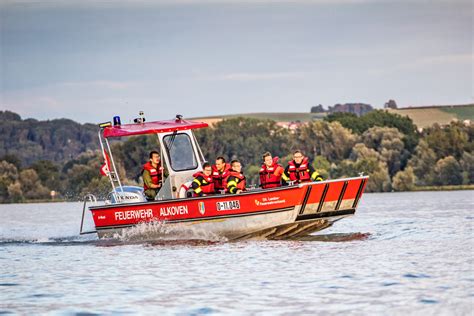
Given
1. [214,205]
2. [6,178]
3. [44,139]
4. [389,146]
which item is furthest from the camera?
[44,139]

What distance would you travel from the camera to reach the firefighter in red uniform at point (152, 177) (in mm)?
23438

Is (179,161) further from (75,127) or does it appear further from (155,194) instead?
(75,127)

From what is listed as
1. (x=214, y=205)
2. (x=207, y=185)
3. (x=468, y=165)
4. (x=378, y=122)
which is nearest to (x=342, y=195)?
(x=214, y=205)

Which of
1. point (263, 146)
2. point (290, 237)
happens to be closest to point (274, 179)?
point (290, 237)

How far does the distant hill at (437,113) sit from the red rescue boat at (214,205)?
9593cm

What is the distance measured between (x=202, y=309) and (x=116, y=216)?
10.1m

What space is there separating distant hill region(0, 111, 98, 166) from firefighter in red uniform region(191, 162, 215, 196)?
124 meters

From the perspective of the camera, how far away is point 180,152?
2408 cm

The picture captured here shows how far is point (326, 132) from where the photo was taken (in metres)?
90.0

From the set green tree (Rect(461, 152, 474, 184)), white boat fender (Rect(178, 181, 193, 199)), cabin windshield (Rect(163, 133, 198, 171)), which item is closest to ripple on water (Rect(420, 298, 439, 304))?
white boat fender (Rect(178, 181, 193, 199))

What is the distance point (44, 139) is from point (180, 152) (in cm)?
13723

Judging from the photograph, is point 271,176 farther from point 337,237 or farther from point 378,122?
point 378,122

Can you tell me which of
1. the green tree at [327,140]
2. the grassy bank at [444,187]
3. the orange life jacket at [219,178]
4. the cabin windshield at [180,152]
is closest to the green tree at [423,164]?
the grassy bank at [444,187]

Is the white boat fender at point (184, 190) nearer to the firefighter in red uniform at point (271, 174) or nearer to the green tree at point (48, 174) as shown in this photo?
the firefighter in red uniform at point (271, 174)
